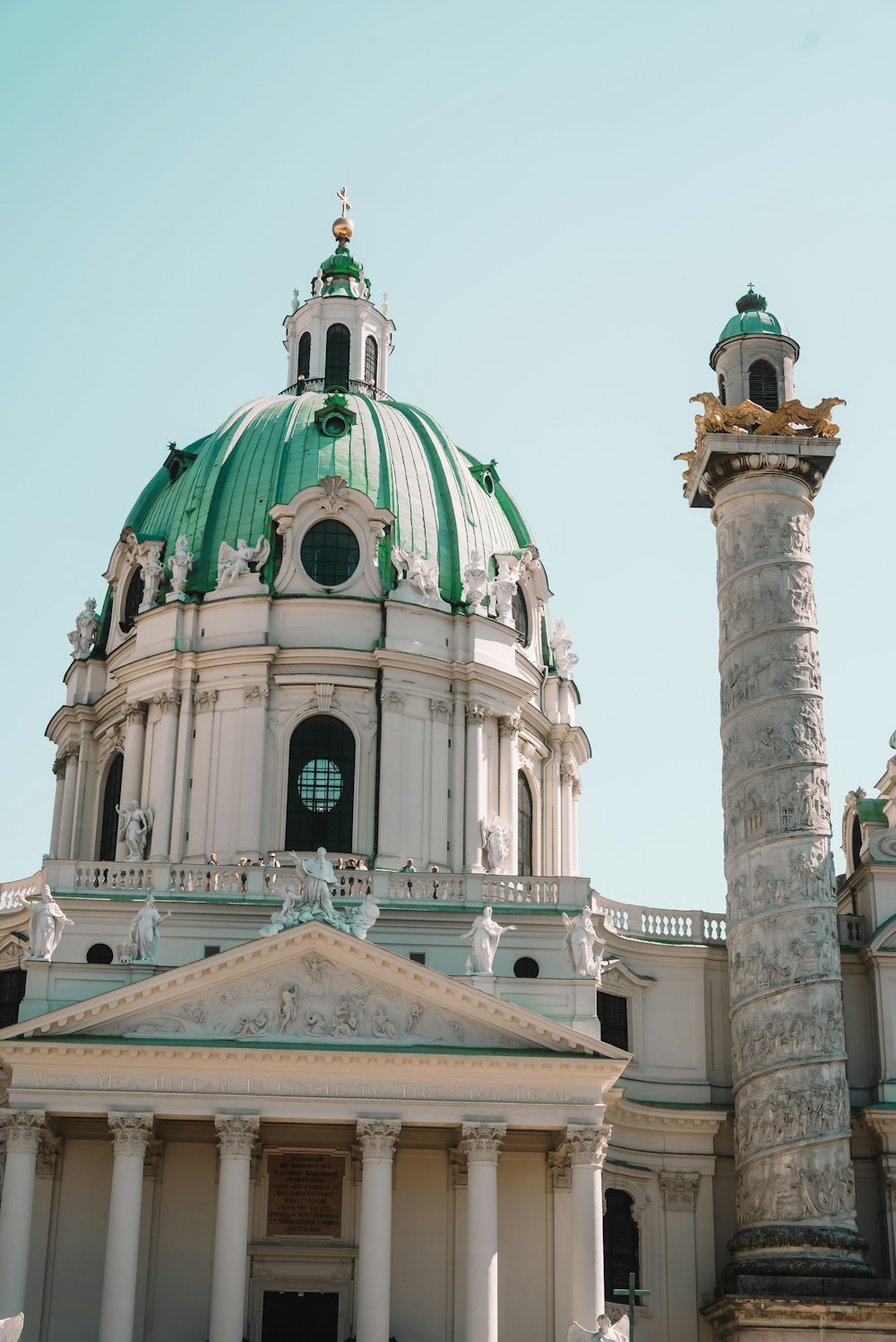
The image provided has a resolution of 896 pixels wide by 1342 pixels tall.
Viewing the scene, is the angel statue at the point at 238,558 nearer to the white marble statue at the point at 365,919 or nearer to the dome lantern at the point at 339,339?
the dome lantern at the point at 339,339

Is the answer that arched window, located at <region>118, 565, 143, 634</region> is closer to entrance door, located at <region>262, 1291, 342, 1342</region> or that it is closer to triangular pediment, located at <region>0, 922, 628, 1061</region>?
triangular pediment, located at <region>0, 922, 628, 1061</region>

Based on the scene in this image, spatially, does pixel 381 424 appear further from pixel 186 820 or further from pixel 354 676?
pixel 186 820

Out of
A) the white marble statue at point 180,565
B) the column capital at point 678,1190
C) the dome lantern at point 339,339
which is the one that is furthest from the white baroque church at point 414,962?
the dome lantern at point 339,339

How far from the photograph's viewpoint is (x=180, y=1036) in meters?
38.7

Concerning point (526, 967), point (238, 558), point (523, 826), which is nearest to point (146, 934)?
point (526, 967)

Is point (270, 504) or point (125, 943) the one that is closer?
point (125, 943)

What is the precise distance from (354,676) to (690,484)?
37.4 feet

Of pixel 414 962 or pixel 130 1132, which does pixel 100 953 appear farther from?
pixel 414 962

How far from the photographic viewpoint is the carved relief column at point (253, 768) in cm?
4828

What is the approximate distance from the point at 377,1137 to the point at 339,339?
30.2 meters

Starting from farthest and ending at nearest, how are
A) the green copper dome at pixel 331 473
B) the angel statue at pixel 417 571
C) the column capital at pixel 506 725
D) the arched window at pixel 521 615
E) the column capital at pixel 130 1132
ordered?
1. the arched window at pixel 521 615
2. the green copper dome at pixel 331 473
3. the angel statue at pixel 417 571
4. the column capital at pixel 506 725
5. the column capital at pixel 130 1132

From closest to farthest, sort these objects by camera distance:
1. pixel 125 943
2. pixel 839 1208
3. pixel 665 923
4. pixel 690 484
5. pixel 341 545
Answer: pixel 839 1208
pixel 125 943
pixel 690 484
pixel 665 923
pixel 341 545

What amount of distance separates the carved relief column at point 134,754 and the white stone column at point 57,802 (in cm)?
303

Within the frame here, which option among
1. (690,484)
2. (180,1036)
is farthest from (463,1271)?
(690,484)
